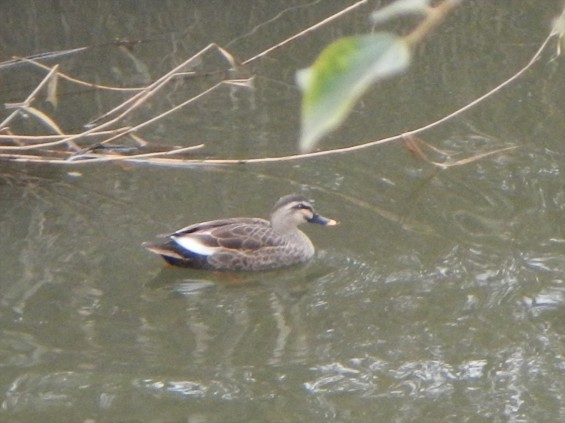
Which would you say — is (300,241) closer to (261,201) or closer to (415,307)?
(261,201)

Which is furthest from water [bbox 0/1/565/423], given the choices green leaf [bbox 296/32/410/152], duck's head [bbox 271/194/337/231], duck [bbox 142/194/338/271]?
green leaf [bbox 296/32/410/152]

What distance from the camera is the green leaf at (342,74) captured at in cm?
50

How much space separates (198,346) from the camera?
203 inches

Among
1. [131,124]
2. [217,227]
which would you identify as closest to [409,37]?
[217,227]

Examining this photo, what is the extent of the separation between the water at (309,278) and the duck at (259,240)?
87 mm

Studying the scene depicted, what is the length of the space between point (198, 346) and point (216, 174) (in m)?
2.07

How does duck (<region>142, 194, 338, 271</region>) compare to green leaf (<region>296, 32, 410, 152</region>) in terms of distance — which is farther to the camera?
duck (<region>142, 194, 338, 271</region>)

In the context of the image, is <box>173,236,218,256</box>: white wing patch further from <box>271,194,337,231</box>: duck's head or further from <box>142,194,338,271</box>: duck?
<box>271,194,337,231</box>: duck's head

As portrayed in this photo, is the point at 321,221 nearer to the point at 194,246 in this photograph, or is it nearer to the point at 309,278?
the point at 309,278

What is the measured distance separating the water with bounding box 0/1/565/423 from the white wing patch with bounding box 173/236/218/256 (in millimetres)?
158

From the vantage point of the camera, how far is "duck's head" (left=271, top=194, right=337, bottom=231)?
20.6ft

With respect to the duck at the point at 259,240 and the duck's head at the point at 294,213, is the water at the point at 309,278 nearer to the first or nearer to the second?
the duck at the point at 259,240

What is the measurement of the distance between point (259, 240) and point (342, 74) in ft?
19.0

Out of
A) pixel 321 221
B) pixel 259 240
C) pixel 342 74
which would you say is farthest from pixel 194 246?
pixel 342 74
